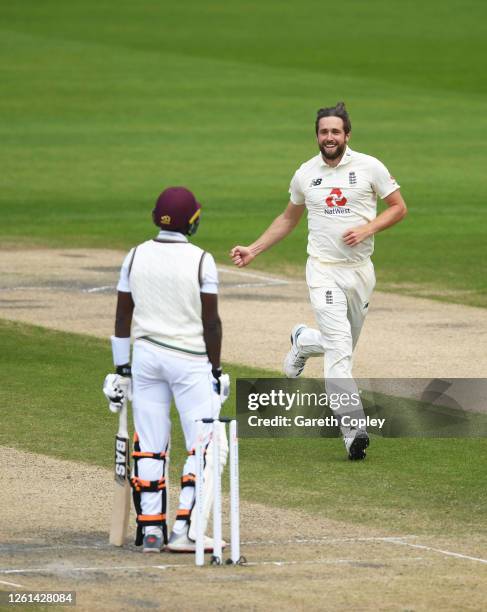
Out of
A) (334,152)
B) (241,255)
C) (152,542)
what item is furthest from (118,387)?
(334,152)

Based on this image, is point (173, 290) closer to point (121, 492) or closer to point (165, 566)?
point (121, 492)

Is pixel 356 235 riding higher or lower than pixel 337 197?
lower

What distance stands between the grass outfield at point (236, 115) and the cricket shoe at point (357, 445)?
8757 millimetres

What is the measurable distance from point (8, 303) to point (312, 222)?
8.20 metres

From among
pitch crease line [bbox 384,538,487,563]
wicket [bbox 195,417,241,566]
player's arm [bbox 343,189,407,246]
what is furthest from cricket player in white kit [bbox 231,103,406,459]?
wicket [bbox 195,417,241,566]

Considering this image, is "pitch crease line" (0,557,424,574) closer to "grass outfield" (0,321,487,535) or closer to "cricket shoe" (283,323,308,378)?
"grass outfield" (0,321,487,535)

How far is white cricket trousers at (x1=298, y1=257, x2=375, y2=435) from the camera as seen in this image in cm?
1268

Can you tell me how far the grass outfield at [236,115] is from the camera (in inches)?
1099

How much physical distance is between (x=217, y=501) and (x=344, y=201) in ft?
13.8

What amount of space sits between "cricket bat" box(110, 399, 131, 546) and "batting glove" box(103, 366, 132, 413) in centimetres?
6

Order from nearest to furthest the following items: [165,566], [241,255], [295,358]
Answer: [165,566], [241,255], [295,358]

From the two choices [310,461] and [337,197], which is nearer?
[310,461]

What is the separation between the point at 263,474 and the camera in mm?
11945

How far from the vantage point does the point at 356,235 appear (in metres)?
12.6
